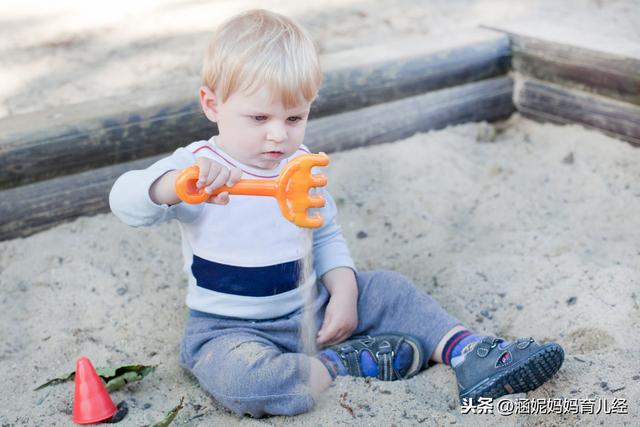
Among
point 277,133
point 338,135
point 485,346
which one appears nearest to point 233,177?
point 277,133

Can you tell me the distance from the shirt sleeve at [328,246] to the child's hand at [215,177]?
44cm

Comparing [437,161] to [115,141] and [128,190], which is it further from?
[128,190]

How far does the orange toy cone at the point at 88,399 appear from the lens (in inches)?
61.1

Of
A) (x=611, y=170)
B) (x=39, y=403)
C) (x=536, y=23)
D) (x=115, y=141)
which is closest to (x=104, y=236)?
(x=115, y=141)

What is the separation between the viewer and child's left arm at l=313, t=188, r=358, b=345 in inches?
70.0

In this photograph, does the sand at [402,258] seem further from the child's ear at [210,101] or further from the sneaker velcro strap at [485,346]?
the child's ear at [210,101]

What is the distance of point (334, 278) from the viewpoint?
184cm

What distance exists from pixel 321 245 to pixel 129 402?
556 mm

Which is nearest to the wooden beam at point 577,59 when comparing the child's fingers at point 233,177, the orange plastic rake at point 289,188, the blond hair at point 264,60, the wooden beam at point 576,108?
the wooden beam at point 576,108

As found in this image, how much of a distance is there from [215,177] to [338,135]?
1153mm

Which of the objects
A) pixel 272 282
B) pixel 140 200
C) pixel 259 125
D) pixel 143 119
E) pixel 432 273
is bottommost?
pixel 432 273

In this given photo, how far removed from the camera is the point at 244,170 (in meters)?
1.66

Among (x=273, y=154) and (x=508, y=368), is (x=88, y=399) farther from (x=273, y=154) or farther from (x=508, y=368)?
(x=508, y=368)

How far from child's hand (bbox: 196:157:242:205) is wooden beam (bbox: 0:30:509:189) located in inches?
33.5
